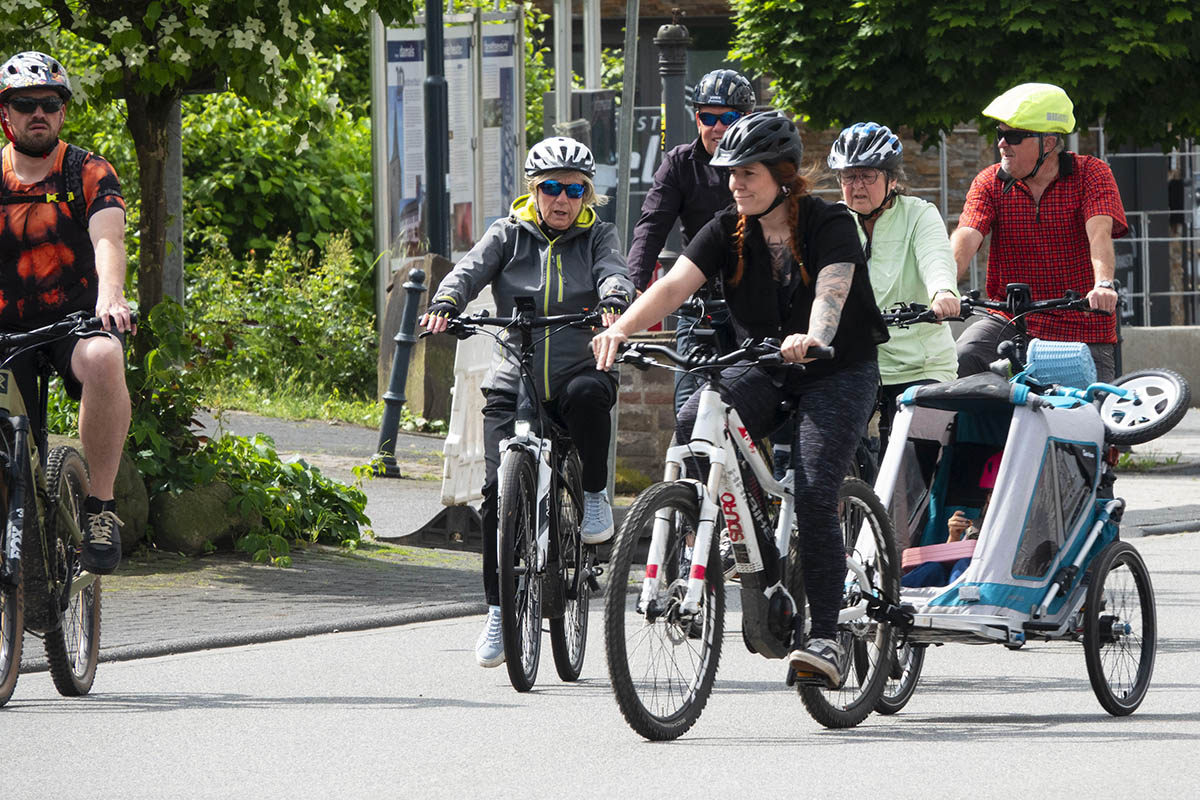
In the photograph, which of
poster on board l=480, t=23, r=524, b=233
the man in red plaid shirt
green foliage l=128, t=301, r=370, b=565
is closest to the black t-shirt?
the man in red plaid shirt

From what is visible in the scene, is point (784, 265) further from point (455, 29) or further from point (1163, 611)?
point (455, 29)

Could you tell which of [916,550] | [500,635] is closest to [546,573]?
[500,635]

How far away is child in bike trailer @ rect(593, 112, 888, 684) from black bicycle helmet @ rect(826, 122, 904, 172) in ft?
4.81

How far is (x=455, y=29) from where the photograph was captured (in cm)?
1956

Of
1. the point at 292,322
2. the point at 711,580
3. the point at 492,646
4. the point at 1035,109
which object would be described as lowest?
the point at 492,646

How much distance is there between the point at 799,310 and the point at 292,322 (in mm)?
12550

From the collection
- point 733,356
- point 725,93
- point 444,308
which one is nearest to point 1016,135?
point 725,93

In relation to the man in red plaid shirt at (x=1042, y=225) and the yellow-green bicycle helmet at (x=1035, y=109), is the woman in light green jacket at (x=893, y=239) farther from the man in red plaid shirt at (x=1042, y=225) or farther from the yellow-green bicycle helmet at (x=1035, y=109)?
the yellow-green bicycle helmet at (x=1035, y=109)

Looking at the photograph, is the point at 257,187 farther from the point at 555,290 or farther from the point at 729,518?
the point at 729,518

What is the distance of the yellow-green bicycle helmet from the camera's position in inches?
310

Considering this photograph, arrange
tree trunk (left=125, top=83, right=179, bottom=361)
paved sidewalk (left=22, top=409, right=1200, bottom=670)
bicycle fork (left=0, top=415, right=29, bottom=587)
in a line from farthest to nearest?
tree trunk (left=125, top=83, right=179, bottom=361)
paved sidewalk (left=22, top=409, right=1200, bottom=670)
bicycle fork (left=0, top=415, right=29, bottom=587)

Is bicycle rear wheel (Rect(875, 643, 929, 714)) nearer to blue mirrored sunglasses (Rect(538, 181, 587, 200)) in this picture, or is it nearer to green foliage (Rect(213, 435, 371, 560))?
blue mirrored sunglasses (Rect(538, 181, 587, 200))

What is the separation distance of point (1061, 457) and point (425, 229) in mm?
13457

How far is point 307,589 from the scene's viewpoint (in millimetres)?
9414
